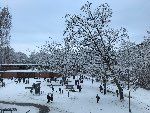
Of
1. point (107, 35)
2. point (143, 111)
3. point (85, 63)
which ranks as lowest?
point (143, 111)

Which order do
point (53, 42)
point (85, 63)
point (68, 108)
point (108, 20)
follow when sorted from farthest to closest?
1. point (53, 42)
2. point (85, 63)
3. point (108, 20)
4. point (68, 108)

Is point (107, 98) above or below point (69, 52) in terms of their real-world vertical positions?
below

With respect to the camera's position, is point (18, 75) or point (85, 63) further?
point (18, 75)

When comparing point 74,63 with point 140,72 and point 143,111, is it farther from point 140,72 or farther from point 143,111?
point 143,111

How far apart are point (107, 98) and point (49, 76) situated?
32.1 m

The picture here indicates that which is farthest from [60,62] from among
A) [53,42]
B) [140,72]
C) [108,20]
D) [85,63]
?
[108,20]

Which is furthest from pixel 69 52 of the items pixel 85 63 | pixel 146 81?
pixel 85 63

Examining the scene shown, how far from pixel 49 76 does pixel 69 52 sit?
22.1ft

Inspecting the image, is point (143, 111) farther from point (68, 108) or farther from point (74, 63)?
point (74, 63)

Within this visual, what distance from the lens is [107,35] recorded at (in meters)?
38.9

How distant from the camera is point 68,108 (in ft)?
114

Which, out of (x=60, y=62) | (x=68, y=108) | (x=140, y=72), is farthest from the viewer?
(x=60, y=62)

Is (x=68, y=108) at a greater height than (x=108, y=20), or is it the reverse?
(x=108, y=20)

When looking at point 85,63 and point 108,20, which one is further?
point 85,63
